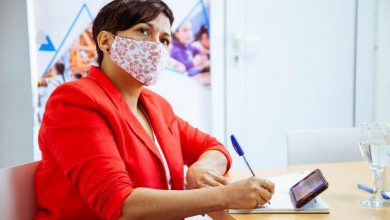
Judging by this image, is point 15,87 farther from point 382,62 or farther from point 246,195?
point 382,62

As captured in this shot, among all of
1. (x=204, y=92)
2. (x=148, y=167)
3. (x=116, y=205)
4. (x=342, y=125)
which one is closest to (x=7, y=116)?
(x=204, y=92)

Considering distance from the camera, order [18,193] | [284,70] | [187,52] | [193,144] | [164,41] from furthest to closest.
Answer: [284,70] → [187,52] → [193,144] → [164,41] → [18,193]

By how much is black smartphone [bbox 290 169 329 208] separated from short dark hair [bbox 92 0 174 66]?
67cm

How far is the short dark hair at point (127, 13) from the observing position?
1280 millimetres

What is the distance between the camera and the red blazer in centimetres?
102

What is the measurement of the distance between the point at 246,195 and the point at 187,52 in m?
1.93

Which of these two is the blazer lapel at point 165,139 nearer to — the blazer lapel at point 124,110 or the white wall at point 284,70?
the blazer lapel at point 124,110

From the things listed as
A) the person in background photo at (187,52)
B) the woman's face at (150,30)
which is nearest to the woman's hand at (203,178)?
the woman's face at (150,30)

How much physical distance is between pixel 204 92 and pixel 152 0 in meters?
1.60

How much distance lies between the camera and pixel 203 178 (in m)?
1.22

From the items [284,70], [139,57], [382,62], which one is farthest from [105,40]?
A: [382,62]

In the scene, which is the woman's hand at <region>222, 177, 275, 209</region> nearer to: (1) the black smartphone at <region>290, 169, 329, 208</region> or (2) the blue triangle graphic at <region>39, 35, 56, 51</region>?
(1) the black smartphone at <region>290, 169, 329, 208</region>

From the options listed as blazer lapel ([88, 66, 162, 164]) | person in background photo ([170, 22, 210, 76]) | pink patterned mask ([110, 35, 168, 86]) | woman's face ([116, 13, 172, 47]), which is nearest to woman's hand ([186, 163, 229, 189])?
blazer lapel ([88, 66, 162, 164])

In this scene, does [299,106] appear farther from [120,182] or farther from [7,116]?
[120,182]
